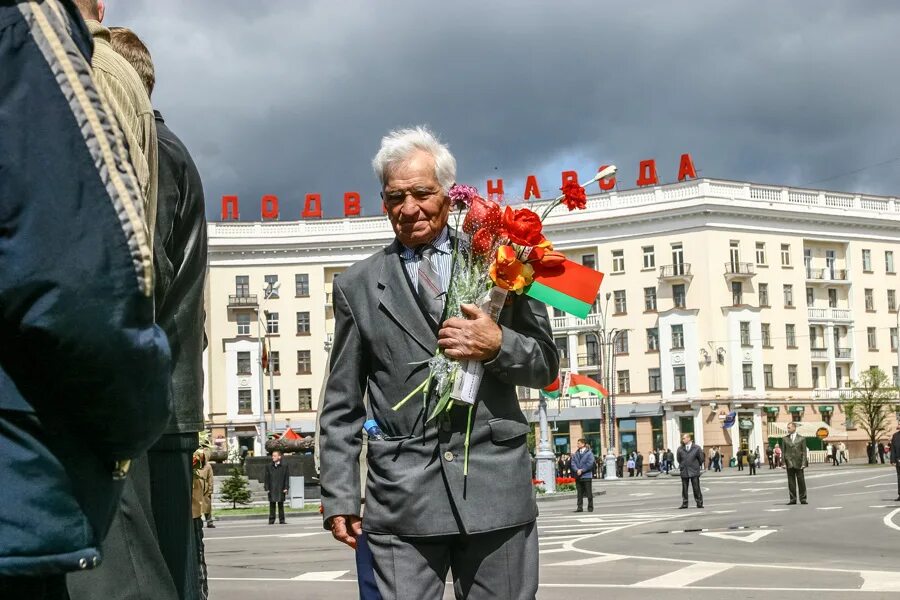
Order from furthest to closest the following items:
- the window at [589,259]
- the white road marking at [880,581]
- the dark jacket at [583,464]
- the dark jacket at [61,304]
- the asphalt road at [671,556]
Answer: the window at [589,259], the dark jacket at [583,464], the asphalt road at [671,556], the white road marking at [880,581], the dark jacket at [61,304]

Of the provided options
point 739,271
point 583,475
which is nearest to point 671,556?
point 583,475

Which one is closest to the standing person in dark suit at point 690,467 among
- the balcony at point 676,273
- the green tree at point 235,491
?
the green tree at point 235,491

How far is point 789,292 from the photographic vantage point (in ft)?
274

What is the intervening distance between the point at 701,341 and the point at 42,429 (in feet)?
264

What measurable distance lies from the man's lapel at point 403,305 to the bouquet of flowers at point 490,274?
0.09 metres

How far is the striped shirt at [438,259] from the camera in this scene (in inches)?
172

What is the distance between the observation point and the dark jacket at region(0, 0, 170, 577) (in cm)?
181

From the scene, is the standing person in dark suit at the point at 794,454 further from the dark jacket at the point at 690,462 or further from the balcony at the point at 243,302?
the balcony at the point at 243,302

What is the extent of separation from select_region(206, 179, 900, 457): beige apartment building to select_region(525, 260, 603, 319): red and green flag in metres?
74.0

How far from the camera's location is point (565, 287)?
14.4ft

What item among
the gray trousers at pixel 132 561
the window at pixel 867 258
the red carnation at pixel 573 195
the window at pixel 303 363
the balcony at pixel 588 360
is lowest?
the gray trousers at pixel 132 561

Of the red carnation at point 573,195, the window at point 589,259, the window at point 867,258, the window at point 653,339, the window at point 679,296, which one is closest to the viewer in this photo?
the red carnation at point 573,195

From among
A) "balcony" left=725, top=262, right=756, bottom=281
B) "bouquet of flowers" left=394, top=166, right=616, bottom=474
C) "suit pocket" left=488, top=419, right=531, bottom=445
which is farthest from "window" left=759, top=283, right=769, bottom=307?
"suit pocket" left=488, top=419, right=531, bottom=445

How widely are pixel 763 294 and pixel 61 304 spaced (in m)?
83.1
